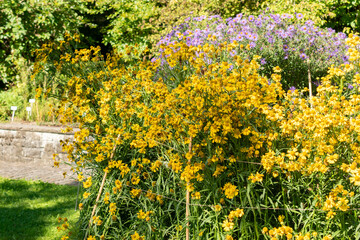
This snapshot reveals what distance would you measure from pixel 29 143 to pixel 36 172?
2.71 ft

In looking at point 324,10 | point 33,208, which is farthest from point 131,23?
point 33,208

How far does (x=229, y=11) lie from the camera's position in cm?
922

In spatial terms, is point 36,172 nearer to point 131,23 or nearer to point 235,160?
point 235,160

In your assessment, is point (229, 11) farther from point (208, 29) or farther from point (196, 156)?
point (196, 156)

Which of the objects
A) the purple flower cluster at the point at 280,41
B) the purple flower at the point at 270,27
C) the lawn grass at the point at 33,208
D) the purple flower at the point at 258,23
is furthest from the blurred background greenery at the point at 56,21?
the lawn grass at the point at 33,208

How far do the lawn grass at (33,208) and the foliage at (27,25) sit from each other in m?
4.29

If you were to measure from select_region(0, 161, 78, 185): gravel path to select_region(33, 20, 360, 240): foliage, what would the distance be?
267 centimetres

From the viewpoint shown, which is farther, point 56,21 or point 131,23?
point 131,23

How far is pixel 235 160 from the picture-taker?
7.20ft

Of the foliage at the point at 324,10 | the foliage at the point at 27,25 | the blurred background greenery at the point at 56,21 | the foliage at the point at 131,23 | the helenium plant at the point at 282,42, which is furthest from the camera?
the foliage at the point at 131,23

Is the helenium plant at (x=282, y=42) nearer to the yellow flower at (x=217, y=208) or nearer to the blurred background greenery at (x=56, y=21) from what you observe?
the blurred background greenery at (x=56, y=21)

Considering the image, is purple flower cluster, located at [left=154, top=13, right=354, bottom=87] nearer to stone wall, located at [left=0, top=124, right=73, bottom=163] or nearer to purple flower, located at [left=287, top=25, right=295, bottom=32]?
purple flower, located at [left=287, top=25, right=295, bottom=32]

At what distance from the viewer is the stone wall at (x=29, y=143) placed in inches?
256

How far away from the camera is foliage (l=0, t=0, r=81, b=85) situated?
858 cm
